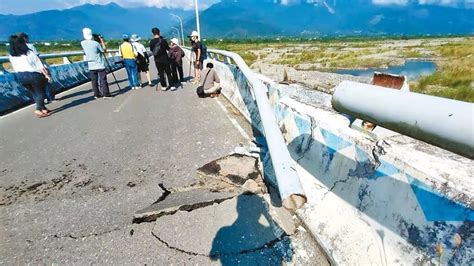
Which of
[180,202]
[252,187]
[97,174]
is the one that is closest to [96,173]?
[97,174]

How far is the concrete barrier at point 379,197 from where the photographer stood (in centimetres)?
164

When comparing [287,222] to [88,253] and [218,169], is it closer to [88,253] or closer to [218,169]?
[218,169]

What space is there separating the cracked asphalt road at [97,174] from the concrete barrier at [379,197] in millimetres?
1130

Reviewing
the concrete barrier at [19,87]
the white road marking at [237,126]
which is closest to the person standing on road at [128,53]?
the concrete barrier at [19,87]

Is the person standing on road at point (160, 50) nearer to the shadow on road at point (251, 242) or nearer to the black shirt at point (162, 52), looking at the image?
the black shirt at point (162, 52)

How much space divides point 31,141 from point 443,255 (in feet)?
21.8

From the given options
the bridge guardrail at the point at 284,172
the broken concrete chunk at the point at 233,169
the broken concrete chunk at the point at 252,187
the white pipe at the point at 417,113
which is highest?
the white pipe at the point at 417,113

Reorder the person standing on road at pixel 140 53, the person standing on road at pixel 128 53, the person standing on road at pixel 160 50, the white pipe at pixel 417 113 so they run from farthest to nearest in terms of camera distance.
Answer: the person standing on road at pixel 140 53
the person standing on road at pixel 128 53
the person standing on road at pixel 160 50
the white pipe at pixel 417 113

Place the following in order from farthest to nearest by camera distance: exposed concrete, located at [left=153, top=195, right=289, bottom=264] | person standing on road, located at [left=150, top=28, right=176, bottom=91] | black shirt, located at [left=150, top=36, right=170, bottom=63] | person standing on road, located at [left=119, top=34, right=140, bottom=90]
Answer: person standing on road, located at [left=119, top=34, right=140, bottom=90] → black shirt, located at [left=150, top=36, right=170, bottom=63] → person standing on road, located at [left=150, top=28, right=176, bottom=91] → exposed concrete, located at [left=153, top=195, right=289, bottom=264]

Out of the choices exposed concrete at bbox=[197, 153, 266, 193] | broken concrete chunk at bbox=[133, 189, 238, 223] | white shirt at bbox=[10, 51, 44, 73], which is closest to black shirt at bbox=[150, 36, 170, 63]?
white shirt at bbox=[10, 51, 44, 73]

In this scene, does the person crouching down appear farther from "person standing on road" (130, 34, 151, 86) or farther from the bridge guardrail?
the bridge guardrail

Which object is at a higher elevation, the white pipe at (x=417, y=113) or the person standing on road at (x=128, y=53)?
the white pipe at (x=417, y=113)

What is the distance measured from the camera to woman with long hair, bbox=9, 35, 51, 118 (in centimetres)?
760

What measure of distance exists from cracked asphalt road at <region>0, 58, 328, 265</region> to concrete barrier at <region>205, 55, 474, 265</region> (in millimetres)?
1130
